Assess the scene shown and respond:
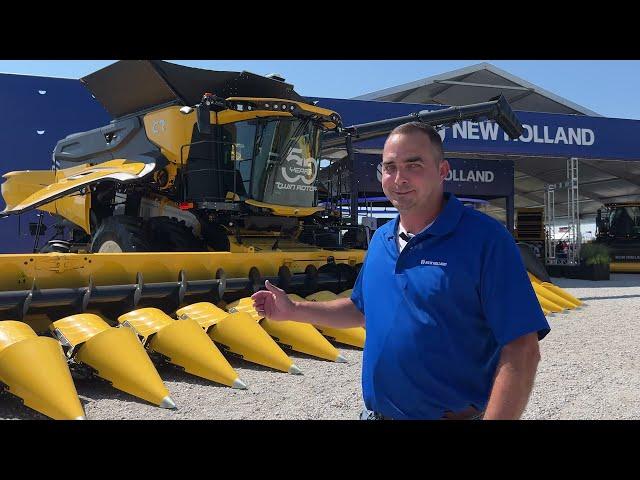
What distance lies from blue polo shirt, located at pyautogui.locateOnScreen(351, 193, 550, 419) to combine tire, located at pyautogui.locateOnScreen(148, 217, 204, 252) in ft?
19.2

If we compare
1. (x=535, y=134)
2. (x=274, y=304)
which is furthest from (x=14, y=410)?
(x=535, y=134)

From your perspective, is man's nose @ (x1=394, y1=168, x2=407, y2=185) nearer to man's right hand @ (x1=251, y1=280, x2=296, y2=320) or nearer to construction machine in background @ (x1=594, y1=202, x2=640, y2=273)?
man's right hand @ (x1=251, y1=280, x2=296, y2=320)

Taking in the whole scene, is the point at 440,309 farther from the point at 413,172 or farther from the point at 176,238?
the point at 176,238

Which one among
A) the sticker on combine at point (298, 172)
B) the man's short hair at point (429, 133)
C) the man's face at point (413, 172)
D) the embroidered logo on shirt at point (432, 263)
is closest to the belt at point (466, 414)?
the embroidered logo on shirt at point (432, 263)

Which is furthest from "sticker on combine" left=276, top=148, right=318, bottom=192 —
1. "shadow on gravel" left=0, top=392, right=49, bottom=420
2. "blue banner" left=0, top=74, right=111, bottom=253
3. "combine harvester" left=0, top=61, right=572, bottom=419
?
"blue banner" left=0, top=74, right=111, bottom=253

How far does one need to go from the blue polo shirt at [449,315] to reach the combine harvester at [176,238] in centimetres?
247

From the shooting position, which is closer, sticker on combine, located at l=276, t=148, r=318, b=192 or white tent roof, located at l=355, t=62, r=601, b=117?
sticker on combine, located at l=276, t=148, r=318, b=192

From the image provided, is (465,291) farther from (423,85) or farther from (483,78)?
(483,78)

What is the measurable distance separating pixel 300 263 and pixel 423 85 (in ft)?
48.4

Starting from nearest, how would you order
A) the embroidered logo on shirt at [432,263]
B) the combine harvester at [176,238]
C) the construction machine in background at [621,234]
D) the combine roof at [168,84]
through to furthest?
the embroidered logo on shirt at [432,263], the combine harvester at [176,238], the combine roof at [168,84], the construction machine in background at [621,234]

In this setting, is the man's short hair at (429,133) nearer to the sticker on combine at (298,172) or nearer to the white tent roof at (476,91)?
the sticker on combine at (298,172)

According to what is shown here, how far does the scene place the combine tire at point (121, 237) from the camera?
6.86 meters

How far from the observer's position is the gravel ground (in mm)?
3666

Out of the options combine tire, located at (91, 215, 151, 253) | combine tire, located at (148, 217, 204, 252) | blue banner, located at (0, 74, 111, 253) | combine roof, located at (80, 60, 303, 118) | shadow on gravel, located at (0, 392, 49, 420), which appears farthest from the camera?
blue banner, located at (0, 74, 111, 253)
